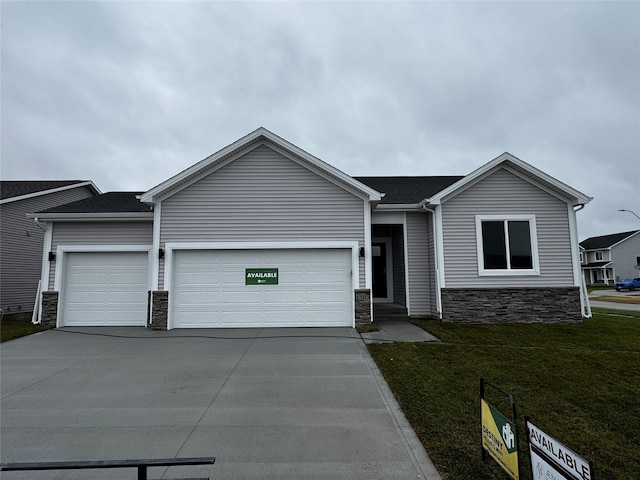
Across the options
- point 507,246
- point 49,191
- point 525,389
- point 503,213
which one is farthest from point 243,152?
point 49,191

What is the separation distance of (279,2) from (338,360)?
39.5 ft

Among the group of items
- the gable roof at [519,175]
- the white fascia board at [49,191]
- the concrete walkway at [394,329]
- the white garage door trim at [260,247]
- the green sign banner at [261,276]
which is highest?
the white fascia board at [49,191]

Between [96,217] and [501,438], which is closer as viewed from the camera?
[501,438]

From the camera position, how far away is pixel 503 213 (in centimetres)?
1117

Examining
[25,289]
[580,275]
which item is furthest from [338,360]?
[25,289]

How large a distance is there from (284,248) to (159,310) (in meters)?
4.18

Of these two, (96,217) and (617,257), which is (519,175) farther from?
(617,257)

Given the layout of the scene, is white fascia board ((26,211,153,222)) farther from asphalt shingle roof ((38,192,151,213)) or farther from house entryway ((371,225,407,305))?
house entryway ((371,225,407,305))

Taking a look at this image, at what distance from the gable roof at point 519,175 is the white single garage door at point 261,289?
3.93 meters

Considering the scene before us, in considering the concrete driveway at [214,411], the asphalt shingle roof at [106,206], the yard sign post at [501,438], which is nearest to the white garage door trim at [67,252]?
the asphalt shingle roof at [106,206]

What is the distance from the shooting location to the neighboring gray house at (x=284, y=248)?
34.2 ft

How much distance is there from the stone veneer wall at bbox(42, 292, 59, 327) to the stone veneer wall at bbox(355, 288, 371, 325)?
951 centimetres

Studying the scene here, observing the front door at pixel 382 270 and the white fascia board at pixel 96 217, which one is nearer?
the white fascia board at pixel 96 217

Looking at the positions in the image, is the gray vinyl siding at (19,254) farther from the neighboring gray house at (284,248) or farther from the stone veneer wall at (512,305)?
the stone veneer wall at (512,305)
